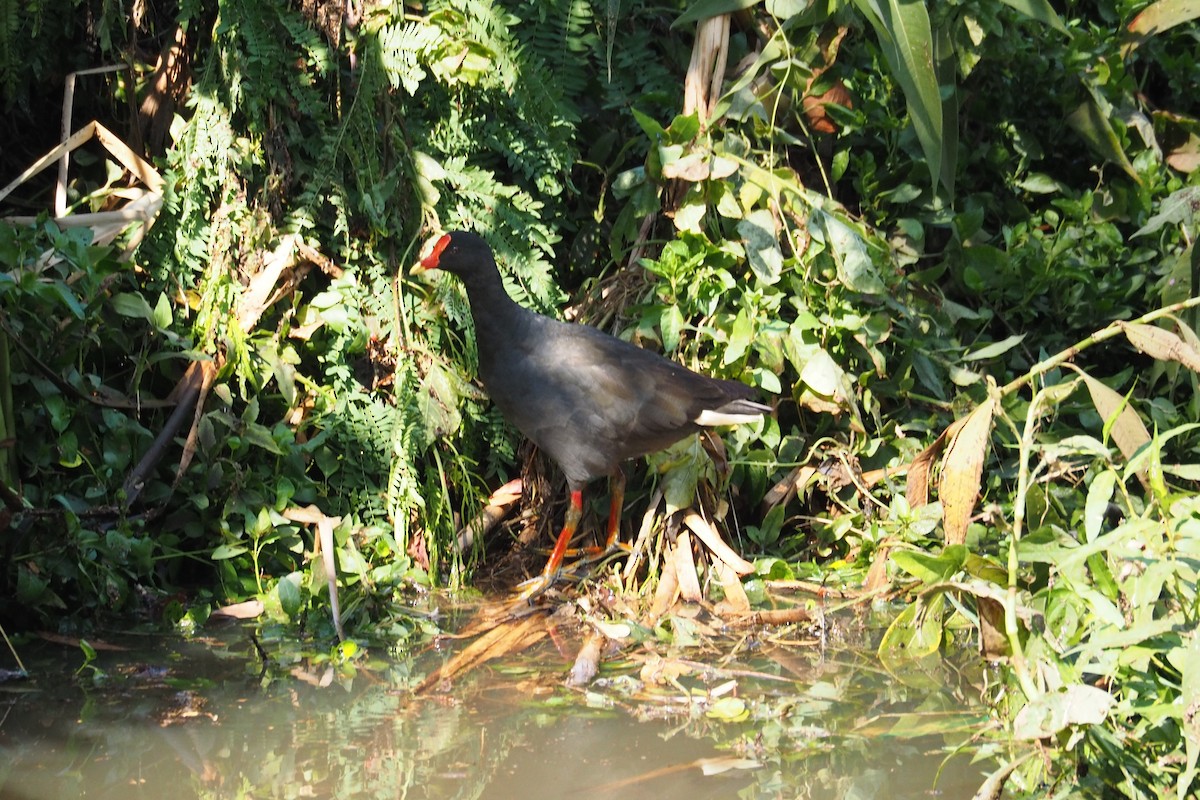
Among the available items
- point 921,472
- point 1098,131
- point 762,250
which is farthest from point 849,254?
point 1098,131

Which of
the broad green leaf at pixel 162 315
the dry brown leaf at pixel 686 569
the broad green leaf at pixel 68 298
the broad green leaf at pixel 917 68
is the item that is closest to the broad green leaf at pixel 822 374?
the dry brown leaf at pixel 686 569

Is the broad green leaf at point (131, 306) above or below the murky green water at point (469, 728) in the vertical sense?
above

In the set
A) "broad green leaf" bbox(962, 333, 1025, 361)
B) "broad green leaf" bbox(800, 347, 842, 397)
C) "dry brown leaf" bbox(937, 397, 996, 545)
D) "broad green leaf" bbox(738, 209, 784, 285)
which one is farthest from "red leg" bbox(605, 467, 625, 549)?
"dry brown leaf" bbox(937, 397, 996, 545)

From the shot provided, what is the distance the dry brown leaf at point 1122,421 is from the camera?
9.11ft

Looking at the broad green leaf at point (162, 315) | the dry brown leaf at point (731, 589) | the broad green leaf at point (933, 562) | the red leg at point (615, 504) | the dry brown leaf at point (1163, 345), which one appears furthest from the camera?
the red leg at point (615, 504)

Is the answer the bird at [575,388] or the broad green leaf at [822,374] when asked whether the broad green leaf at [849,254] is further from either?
the bird at [575,388]

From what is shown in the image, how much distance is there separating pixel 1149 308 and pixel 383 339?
9.46ft

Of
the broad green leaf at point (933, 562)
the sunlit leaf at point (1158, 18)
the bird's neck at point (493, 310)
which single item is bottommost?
the broad green leaf at point (933, 562)

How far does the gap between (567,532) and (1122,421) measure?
191cm

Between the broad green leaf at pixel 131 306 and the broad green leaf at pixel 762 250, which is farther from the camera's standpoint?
the broad green leaf at pixel 762 250

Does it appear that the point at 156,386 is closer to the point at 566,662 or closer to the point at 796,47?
the point at 566,662

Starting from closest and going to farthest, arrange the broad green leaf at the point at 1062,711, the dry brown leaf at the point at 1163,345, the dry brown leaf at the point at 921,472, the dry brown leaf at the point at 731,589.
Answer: the broad green leaf at the point at 1062,711
the dry brown leaf at the point at 1163,345
the dry brown leaf at the point at 921,472
the dry brown leaf at the point at 731,589

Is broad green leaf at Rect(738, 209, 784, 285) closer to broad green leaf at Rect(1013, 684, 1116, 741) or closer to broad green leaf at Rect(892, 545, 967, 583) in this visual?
broad green leaf at Rect(892, 545, 967, 583)

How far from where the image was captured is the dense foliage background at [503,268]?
379cm
